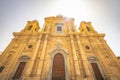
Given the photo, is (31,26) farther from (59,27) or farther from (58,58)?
(58,58)

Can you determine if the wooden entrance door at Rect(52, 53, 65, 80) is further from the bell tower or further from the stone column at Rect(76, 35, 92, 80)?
the bell tower

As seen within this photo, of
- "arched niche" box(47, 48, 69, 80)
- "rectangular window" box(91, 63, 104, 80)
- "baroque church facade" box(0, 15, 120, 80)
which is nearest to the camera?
"arched niche" box(47, 48, 69, 80)

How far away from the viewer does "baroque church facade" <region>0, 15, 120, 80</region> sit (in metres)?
11.7

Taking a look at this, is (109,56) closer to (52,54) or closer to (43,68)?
(52,54)

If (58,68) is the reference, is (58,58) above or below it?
above

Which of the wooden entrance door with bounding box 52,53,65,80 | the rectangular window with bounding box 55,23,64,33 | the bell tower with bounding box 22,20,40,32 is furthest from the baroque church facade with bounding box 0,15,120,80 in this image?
the bell tower with bounding box 22,20,40,32

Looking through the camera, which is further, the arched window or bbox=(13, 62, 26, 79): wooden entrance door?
the arched window

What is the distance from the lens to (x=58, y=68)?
12758mm

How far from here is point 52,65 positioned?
13.0m

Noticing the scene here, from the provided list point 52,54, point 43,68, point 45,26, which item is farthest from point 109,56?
point 45,26

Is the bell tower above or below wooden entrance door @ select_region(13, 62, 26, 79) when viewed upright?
above

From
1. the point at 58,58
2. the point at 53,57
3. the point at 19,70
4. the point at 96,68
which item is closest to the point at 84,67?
the point at 96,68

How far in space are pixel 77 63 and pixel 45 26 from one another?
11.3 meters

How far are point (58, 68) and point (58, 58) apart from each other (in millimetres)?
1645
